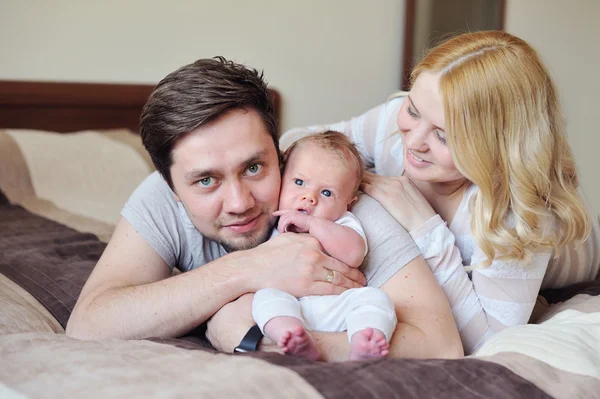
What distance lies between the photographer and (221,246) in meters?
1.60

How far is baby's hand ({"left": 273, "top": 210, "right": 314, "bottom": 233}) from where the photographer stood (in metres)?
1.44

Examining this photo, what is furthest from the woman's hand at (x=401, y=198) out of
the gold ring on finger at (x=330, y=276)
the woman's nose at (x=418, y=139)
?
the gold ring on finger at (x=330, y=276)

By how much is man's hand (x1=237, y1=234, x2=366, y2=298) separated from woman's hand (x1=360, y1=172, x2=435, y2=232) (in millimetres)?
190

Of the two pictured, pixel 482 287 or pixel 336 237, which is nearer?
pixel 336 237

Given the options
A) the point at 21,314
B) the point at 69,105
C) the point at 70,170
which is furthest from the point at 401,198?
the point at 69,105

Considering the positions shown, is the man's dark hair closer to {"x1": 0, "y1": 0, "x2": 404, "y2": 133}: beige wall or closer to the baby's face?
the baby's face

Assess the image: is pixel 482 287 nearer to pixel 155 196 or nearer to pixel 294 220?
pixel 294 220

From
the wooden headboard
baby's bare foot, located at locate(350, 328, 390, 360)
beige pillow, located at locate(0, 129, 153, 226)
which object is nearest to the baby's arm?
baby's bare foot, located at locate(350, 328, 390, 360)

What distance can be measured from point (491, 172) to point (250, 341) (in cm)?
65

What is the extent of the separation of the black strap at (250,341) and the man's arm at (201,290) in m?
0.13

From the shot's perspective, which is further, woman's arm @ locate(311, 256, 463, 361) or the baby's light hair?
the baby's light hair

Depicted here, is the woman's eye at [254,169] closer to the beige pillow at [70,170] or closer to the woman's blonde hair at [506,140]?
the woman's blonde hair at [506,140]

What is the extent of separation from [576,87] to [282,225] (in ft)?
10.9

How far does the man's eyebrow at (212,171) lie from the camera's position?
1425 mm
